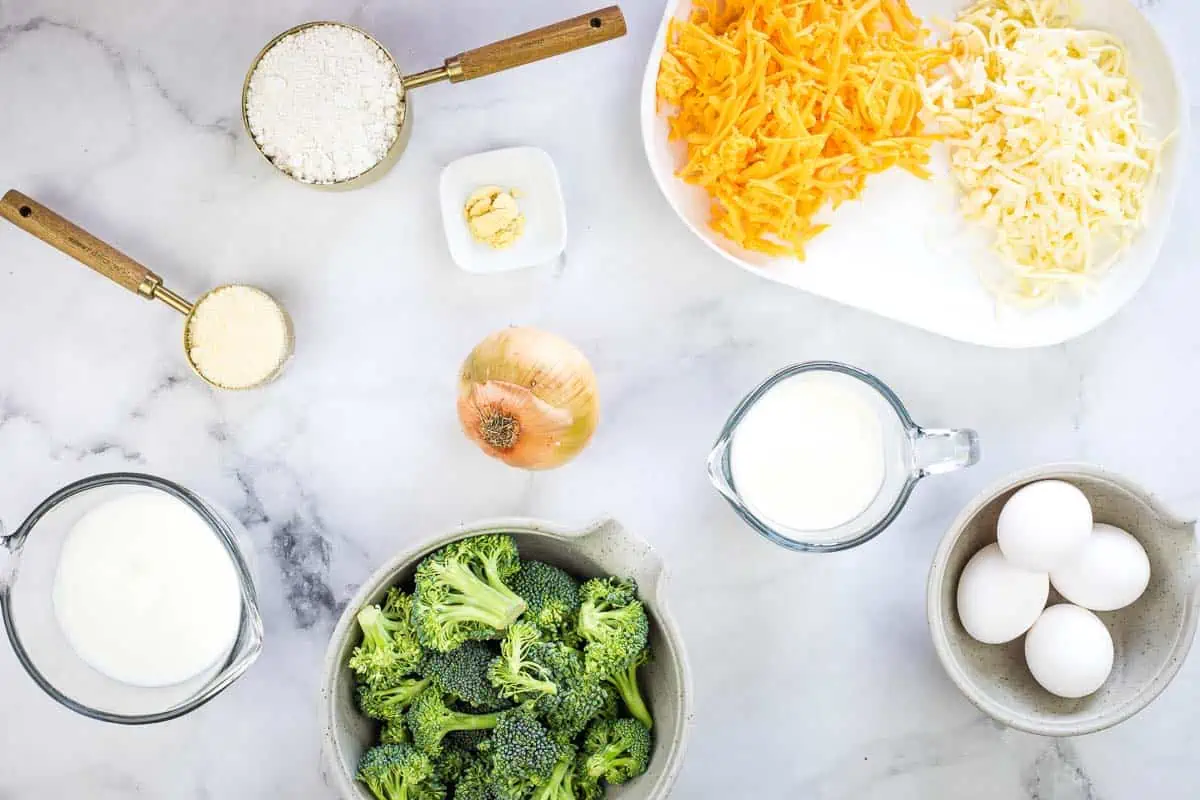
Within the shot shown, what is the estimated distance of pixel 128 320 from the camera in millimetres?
1652

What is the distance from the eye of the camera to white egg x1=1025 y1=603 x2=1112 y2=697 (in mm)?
1416

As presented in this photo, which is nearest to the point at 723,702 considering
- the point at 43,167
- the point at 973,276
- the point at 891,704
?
the point at 891,704

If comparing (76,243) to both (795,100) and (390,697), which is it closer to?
(390,697)

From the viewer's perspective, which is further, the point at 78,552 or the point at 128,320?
the point at 128,320

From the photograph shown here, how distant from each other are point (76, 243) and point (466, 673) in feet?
2.82

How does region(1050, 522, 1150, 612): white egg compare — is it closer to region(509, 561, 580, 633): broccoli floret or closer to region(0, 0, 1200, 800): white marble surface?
region(0, 0, 1200, 800): white marble surface

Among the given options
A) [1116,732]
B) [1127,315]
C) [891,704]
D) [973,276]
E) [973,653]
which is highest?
[973,276]

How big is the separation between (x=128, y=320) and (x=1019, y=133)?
138 centimetres

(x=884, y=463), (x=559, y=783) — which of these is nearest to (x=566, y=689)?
(x=559, y=783)

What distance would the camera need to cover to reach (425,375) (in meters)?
1.65

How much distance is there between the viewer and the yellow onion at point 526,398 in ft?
4.74

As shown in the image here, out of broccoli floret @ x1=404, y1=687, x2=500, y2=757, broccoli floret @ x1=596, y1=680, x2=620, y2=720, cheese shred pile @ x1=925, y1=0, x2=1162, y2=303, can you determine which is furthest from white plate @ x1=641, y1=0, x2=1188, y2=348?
broccoli floret @ x1=404, y1=687, x2=500, y2=757

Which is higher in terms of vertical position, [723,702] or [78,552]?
[78,552]

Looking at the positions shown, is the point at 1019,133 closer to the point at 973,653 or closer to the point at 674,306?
the point at 674,306
